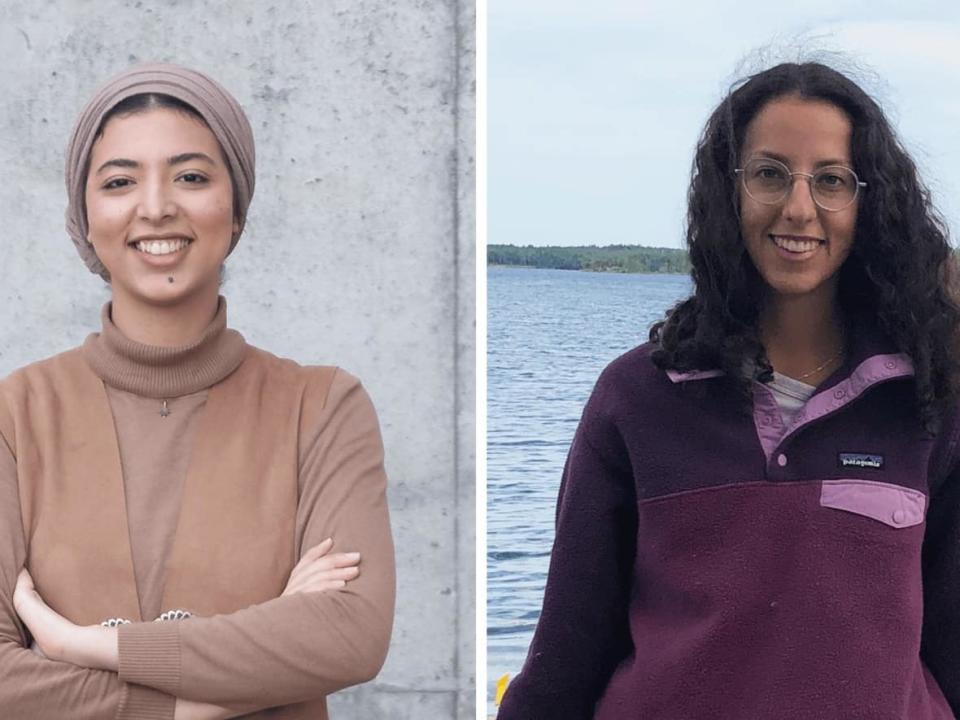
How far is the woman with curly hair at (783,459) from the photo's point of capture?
216 centimetres

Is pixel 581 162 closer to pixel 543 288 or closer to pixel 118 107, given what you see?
pixel 543 288

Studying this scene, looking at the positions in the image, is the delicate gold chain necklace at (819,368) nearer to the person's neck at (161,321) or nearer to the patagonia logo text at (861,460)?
the patagonia logo text at (861,460)

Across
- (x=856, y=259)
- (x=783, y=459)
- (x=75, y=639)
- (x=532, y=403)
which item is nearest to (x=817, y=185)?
(x=856, y=259)

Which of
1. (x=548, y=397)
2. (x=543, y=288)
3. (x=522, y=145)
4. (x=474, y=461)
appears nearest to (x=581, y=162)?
(x=522, y=145)

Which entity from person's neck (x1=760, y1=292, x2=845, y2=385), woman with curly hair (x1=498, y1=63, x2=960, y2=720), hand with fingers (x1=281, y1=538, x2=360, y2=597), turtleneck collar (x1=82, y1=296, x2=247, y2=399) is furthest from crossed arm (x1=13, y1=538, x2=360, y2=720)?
person's neck (x1=760, y1=292, x2=845, y2=385)

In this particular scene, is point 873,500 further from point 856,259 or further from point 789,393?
point 856,259

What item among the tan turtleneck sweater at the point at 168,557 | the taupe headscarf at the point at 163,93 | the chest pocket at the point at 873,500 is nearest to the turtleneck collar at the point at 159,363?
the tan turtleneck sweater at the point at 168,557

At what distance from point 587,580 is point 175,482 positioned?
588 millimetres

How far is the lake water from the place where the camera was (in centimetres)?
869

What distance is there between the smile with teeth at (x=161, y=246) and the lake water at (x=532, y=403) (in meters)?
3.64

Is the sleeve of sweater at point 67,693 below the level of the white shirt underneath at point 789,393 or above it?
below

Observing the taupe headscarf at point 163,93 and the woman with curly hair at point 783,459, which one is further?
the taupe headscarf at point 163,93

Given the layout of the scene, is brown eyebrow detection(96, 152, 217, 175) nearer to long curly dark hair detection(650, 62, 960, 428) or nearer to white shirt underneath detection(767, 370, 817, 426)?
long curly dark hair detection(650, 62, 960, 428)

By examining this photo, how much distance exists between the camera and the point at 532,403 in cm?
1149
